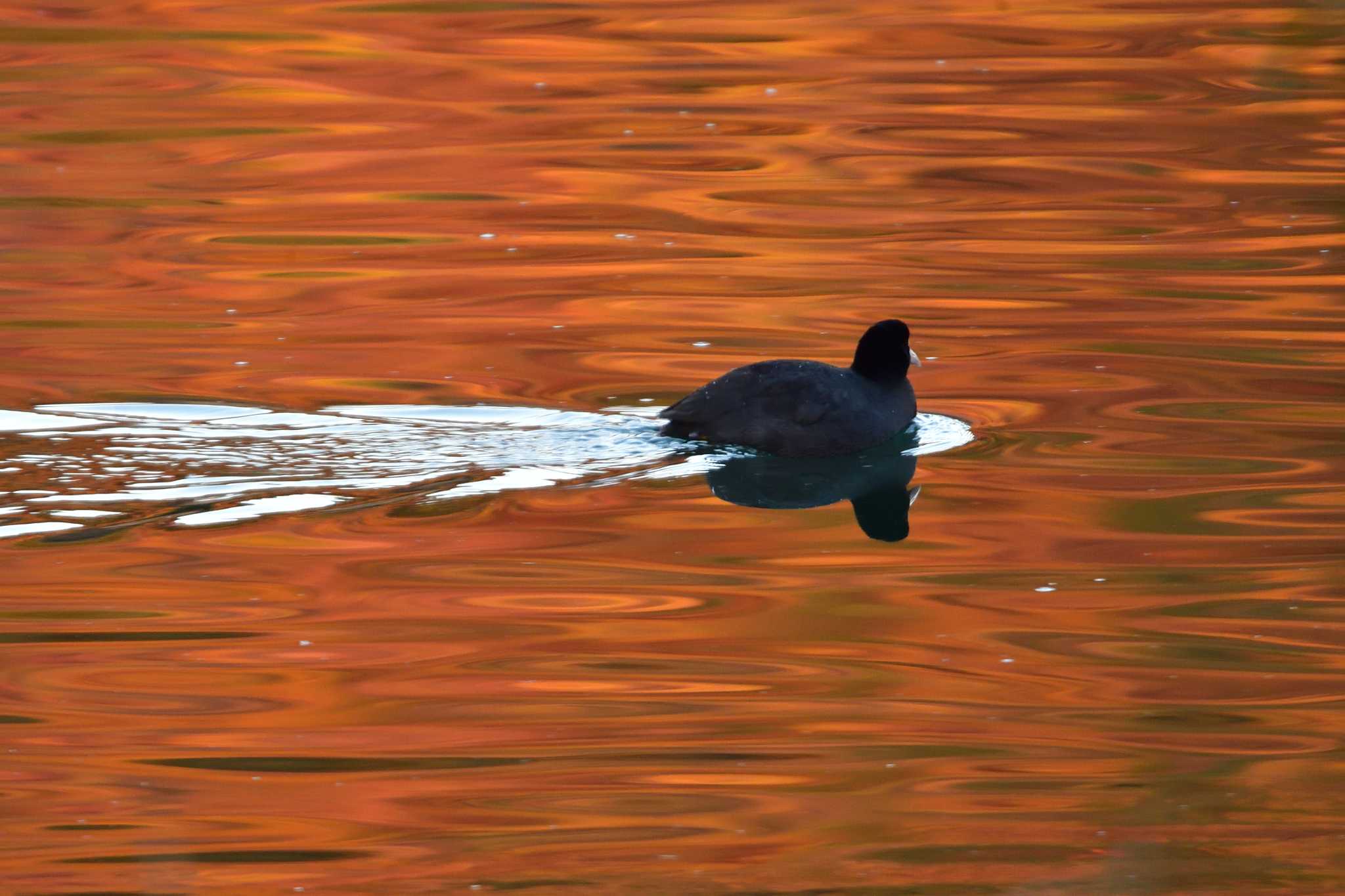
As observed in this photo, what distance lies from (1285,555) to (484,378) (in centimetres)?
422

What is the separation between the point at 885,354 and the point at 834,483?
73 centimetres

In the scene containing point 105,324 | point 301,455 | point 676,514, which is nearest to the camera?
point 676,514

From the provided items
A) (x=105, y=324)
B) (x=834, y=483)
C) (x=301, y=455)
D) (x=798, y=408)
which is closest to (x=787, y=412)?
(x=798, y=408)

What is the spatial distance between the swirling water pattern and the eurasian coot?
297 mm

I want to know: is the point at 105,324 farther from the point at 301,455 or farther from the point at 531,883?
the point at 531,883

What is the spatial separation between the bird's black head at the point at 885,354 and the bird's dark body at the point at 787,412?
0.50ft

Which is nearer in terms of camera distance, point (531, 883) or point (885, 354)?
point (531, 883)

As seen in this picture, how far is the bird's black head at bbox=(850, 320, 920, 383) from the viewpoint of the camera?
9047mm

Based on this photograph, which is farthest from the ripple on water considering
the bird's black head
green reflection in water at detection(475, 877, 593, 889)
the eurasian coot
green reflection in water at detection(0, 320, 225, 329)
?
green reflection in water at detection(475, 877, 593, 889)

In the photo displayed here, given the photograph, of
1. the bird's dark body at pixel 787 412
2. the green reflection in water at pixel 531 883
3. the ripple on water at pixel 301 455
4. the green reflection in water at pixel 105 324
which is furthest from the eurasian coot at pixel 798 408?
the green reflection in water at pixel 531 883

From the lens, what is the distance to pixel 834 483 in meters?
8.74

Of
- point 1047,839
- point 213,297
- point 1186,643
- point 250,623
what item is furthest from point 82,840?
point 213,297

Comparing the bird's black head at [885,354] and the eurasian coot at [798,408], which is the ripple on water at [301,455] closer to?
the eurasian coot at [798,408]

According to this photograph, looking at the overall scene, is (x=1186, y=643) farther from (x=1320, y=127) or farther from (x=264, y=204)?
(x=1320, y=127)
